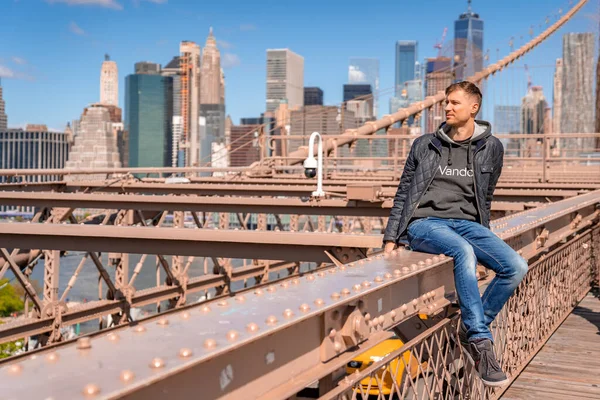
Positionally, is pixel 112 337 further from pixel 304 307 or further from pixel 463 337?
pixel 463 337

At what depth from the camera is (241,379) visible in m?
2.38

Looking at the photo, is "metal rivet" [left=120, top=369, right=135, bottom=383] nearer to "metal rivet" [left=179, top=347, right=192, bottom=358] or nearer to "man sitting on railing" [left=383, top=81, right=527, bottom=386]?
"metal rivet" [left=179, top=347, right=192, bottom=358]

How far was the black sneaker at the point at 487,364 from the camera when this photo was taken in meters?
4.21

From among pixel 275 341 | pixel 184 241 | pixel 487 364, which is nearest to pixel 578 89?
pixel 184 241

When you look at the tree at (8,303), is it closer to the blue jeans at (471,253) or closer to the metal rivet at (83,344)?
the blue jeans at (471,253)

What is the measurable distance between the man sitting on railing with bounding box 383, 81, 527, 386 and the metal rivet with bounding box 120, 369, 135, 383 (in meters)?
2.88

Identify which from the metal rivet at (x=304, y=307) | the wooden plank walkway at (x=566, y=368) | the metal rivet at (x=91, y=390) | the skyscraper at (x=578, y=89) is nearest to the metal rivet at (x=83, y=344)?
the metal rivet at (x=91, y=390)

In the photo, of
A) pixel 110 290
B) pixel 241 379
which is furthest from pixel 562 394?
pixel 110 290

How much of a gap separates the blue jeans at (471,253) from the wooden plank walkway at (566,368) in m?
1.17

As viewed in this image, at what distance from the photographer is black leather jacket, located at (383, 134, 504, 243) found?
4.79 metres

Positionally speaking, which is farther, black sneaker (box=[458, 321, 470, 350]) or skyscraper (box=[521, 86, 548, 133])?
skyscraper (box=[521, 86, 548, 133])

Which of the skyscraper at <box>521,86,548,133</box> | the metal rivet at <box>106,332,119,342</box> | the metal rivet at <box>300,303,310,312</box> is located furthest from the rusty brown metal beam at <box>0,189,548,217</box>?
the skyscraper at <box>521,86,548,133</box>

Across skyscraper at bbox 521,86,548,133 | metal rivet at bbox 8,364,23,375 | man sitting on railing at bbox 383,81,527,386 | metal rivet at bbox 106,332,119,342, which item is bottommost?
metal rivet at bbox 8,364,23,375

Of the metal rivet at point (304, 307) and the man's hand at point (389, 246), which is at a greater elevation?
the man's hand at point (389, 246)
